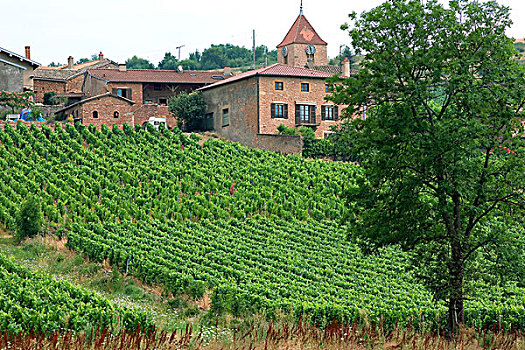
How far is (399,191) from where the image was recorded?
15.0m

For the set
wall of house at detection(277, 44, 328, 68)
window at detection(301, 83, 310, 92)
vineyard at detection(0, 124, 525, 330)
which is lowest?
vineyard at detection(0, 124, 525, 330)

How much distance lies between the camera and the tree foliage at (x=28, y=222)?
89.6 ft

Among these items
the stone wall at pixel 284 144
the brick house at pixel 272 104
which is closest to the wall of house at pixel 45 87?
the brick house at pixel 272 104

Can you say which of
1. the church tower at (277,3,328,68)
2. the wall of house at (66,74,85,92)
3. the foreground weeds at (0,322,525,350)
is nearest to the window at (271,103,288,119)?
the church tower at (277,3,328,68)

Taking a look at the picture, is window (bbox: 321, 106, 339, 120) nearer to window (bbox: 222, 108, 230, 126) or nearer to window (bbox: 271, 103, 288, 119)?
window (bbox: 271, 103, 288, 119)

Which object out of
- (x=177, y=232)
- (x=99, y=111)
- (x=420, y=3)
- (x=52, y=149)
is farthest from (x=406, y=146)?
(x=99, y=111)

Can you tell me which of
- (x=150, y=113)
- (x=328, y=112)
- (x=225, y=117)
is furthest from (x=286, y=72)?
(x=150, y=113)

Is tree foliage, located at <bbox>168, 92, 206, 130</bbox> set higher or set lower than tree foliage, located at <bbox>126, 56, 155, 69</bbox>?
lower

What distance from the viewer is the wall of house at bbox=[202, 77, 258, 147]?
50969 mm

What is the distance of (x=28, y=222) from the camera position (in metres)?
27.3

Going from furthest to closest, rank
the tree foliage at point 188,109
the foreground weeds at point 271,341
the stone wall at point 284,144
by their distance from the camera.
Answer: the tree foliage at point 188,109, the stone wall at point 284,144, the foreground weeds at point 271,341

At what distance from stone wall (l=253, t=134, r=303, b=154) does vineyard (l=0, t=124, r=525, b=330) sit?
6.43 feet

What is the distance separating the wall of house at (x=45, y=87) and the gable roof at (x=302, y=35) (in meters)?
Answer: 21.4

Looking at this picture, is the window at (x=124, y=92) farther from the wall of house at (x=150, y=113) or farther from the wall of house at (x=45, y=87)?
the wall of house at (x=45, y=87)
